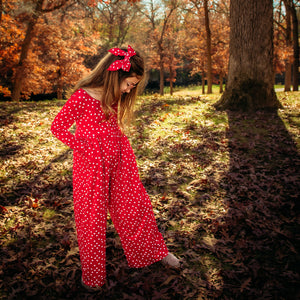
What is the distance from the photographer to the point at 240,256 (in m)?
2.63

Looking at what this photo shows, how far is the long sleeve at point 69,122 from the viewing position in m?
2.01

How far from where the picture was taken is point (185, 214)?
337 cm

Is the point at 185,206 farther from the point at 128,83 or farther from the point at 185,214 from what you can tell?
the point at 128,83

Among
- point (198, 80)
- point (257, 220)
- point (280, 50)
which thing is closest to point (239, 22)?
point (257, 220)

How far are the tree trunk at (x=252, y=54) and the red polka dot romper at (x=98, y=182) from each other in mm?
5922

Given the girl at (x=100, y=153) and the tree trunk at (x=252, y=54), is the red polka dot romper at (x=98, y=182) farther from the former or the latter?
the tree trunk at (x=252, y=54)

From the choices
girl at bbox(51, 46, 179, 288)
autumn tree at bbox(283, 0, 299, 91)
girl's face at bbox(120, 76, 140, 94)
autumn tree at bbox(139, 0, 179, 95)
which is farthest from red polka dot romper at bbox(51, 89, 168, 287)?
autumn tree at bbox(139, 0, 179, 95)

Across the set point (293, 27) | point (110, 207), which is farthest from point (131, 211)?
point (293, 27)

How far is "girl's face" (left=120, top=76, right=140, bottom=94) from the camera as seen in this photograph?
6.94 ft

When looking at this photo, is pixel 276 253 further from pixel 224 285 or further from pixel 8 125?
pixel 8 125

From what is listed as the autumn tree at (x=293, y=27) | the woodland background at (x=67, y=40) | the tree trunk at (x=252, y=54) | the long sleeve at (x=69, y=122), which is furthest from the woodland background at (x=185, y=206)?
the autumn tree at (x=293, y=27)

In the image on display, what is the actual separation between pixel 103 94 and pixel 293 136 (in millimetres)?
4943

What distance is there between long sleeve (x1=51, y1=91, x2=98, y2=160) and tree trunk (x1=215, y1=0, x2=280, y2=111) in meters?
6.18

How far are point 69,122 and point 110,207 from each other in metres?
0.88
